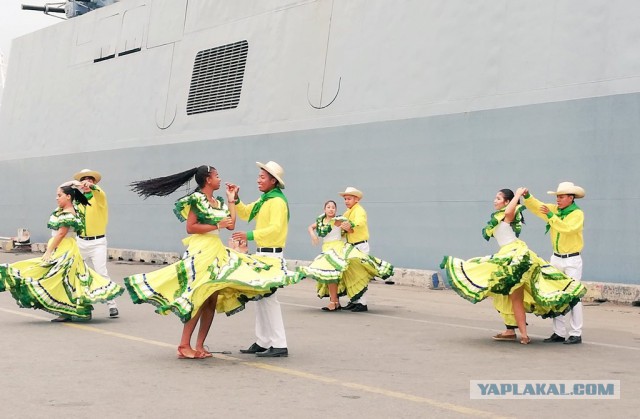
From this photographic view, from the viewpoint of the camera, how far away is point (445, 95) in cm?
1700

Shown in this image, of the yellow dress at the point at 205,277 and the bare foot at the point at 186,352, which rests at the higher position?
the yellow dress at the point at 205,277

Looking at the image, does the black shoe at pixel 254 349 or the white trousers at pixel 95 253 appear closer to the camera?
the black shoe at pixel 254 349

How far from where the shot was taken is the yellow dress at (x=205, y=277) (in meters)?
7.81

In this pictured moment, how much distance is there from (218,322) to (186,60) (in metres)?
14.6

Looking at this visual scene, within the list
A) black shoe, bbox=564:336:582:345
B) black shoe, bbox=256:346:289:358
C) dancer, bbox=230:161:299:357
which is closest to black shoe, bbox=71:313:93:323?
dancer, bbox=230:161:299:357

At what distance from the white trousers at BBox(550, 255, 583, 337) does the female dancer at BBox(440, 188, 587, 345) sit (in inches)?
8.1

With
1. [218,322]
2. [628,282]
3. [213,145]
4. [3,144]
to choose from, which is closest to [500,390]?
[218,322]

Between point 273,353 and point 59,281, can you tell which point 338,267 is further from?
point 273,353

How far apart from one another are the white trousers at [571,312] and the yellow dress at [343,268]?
3.49m

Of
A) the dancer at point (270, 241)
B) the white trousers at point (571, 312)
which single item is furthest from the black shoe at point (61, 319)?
the white trousers at point (571, 312)

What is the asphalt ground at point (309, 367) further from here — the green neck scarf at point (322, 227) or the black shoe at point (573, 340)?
the green neck scarf at point (322, 227)

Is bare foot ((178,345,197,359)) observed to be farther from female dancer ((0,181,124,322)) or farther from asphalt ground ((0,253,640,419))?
female dancer ((0,181,124,322))

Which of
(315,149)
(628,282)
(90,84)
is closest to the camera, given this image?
(628,282)

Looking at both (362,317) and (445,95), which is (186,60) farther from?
(362,317)
